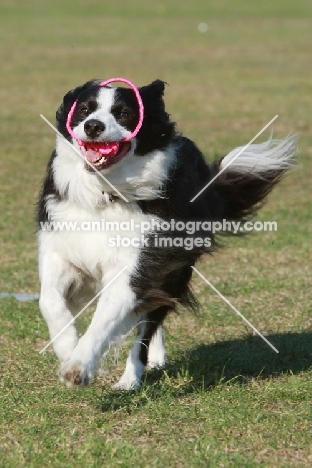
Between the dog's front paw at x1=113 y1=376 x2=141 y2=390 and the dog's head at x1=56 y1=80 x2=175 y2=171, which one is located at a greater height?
the dog's head at x1=56 y1=80 x2=175 y2=171

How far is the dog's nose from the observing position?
4.36 meters

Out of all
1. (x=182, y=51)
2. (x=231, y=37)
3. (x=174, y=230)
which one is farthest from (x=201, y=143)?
(x=231, y=37)

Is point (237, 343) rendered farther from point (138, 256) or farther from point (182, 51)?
point (182, 51)

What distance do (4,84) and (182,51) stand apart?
791 centimetres

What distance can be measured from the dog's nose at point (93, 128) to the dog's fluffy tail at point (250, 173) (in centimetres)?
162

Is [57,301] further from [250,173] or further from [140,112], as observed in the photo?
[250,173]

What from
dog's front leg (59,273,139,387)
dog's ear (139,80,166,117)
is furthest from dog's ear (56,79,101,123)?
dog's front leg (59,273,139,387)

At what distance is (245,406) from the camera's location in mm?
4477

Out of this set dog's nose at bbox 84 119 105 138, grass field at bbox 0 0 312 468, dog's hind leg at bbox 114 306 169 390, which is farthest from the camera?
dog's hind leg at bbox 114 306 169 390

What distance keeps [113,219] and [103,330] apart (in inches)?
24.7

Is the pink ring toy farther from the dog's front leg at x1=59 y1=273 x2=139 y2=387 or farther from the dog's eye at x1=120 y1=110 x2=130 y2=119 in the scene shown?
the dog's front leg at x1=59 y1=273 x2=139 y2=387

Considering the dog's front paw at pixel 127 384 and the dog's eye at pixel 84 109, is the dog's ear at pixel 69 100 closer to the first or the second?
the dog's eye at pixel 84 109

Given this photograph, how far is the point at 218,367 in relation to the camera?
5.22 m

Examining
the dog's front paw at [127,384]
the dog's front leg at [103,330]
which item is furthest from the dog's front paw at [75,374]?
the dog's front paw at [127,384]
